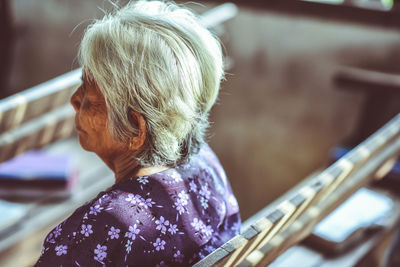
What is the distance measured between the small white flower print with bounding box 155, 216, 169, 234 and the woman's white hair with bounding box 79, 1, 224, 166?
0.15m

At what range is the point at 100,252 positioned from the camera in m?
1.02

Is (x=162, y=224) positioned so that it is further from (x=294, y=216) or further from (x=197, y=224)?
(x=294, y=216)

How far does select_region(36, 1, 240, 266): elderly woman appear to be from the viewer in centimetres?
104

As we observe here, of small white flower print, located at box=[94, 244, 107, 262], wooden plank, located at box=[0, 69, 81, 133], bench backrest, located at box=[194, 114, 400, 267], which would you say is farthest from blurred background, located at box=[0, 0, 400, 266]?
small white flower print, located at box=[94, 244, 107, 262]

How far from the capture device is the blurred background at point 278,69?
3229 millimetres

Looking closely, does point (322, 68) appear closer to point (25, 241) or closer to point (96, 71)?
point (25, 241)

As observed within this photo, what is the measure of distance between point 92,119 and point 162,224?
0.33 meters

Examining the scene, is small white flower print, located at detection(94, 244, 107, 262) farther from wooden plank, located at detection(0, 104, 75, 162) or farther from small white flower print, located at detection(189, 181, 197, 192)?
wooden plank, located at detection(0, 104, 75, 162)

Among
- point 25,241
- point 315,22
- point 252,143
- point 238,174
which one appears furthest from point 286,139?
point 25,241

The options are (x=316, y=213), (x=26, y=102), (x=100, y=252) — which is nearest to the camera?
(x=100, y=252)

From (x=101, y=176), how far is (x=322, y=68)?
1.71m

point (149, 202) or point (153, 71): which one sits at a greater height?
point (153, 71)

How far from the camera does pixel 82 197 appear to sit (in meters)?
Answer: 2.97

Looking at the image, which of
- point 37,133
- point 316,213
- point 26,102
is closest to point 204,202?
point 316,213
